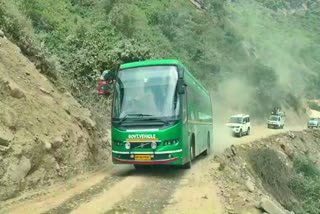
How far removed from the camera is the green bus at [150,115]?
13633 millimetres

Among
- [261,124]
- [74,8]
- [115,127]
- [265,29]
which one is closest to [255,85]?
[261,124]

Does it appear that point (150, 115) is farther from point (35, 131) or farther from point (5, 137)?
point (5, 137)

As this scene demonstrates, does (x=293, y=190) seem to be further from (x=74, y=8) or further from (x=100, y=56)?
(x=74, y=8)

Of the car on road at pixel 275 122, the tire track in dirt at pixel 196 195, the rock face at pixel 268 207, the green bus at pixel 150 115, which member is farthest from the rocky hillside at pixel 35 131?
the car on road at pixel 275 122

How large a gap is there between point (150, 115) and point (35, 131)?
3.40 m

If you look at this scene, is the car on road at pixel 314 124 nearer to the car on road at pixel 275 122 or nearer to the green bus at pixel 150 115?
the car on road at pixel 275 122

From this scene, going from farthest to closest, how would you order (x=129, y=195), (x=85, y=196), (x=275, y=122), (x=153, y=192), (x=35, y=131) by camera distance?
(x=275, y=122)
(x=35, y=131)
(x=153, y=192)
(x=129, y=195)
(x=85, y=196)

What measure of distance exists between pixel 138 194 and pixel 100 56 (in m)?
16.4

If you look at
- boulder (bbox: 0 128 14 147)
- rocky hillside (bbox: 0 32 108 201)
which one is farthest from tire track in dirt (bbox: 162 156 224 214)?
boulder (bbox: 0 128 14 147)

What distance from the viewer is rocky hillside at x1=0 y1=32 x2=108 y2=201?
10.6 metres

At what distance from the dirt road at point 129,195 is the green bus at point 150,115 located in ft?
2.13

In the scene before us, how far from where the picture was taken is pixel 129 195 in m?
11.5

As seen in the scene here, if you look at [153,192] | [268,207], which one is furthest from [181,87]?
[268,207]

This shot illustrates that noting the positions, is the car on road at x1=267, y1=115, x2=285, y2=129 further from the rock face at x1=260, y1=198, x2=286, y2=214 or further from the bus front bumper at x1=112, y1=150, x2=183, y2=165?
the rock face at x1=260, y1=198, x2=286, y2=214
